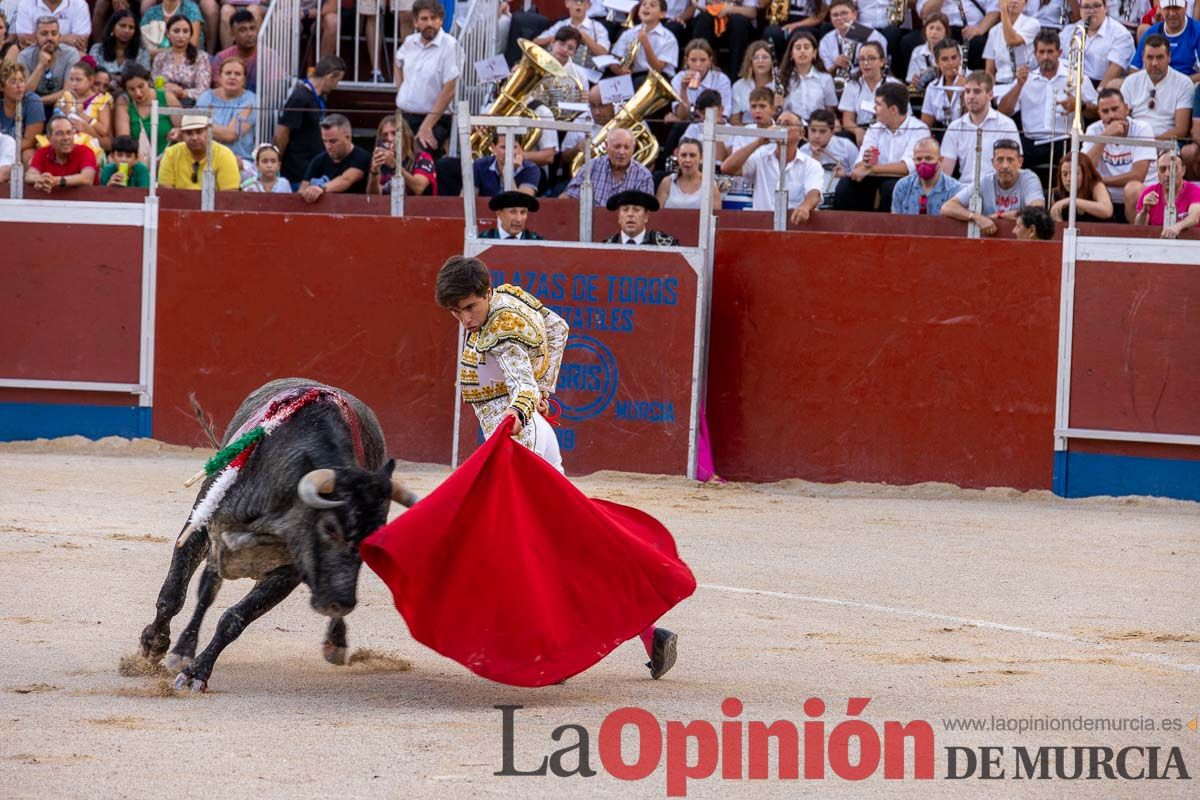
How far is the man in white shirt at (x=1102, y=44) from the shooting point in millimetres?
10789

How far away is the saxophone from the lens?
39.1ft

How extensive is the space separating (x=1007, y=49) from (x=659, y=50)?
2389 millimetres

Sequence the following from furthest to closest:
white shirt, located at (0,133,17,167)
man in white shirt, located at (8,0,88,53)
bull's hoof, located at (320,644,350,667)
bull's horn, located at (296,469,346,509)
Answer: man in white shirt, located at (8,0,88,53) → white shirt, located at (0,133,17,167) → bull's hoof, located at (320,644,350,667) → bull's horn, located at (296,469,346,509)

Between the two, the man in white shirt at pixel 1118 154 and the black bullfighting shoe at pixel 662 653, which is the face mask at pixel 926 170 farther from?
the black bullfighting shoe at pixel 662 653

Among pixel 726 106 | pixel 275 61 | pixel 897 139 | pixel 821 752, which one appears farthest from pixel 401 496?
pixel 275 61

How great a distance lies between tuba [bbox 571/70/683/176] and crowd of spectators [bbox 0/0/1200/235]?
4 centimetres

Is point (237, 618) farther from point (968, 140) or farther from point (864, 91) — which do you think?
point (864, 91)

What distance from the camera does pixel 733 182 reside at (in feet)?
34.8

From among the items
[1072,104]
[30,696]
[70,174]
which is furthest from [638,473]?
[30,696]

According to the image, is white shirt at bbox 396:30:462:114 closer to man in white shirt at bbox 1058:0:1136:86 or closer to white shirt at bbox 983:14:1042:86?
white shirt at bbox 983:14:1042:86

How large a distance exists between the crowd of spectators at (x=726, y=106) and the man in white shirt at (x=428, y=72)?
0.05 feet

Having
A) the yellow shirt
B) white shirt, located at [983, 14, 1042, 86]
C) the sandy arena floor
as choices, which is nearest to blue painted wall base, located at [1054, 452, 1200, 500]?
the sandy arena floor

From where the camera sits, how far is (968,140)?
10.2 metres

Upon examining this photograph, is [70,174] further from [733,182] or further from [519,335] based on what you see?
[519,335]
